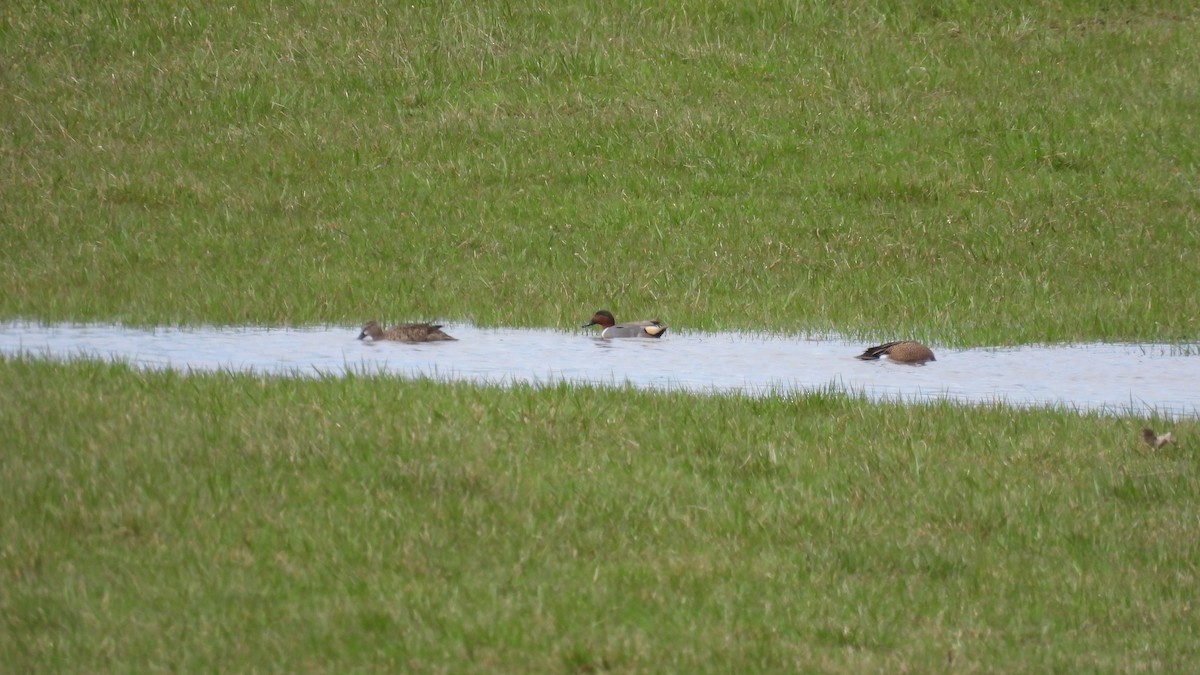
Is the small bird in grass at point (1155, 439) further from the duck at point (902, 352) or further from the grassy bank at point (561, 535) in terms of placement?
the duck at point (902, 352)

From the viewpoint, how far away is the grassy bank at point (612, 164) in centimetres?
1498

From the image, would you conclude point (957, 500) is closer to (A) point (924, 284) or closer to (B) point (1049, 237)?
(A) point (924, 284)

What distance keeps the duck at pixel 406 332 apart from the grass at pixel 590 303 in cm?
136

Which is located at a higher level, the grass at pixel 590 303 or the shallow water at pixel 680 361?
the grass at pixel 590 303

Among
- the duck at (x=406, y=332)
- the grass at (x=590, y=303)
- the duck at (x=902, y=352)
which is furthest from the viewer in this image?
the duck at (x=406, y=332)

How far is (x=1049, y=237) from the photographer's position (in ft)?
57.8

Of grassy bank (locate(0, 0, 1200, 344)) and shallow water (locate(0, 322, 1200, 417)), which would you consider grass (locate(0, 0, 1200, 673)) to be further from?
shallow water (locate(0, 322, 1200, 417))

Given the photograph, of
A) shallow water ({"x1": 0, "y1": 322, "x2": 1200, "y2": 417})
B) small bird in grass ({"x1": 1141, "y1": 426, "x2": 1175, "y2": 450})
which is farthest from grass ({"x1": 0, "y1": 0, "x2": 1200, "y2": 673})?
shallow water ({"x1": 0, "y1": 322, "x2": 1200, "y2": 417})

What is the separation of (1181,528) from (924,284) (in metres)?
8.35

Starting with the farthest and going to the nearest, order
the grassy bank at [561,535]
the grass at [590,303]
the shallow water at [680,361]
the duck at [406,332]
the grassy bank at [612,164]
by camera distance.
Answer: the grassy bank at [612,164]
the duck at [406,332]
the shallow water at [680,361]
the grass at [590,303]
the grassy bank at [561,535]

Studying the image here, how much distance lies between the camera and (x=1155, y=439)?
888 centimetres

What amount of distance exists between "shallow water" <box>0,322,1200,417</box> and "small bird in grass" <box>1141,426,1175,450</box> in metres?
1.26

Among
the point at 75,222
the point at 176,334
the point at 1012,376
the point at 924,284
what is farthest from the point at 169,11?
the point at 1012,376

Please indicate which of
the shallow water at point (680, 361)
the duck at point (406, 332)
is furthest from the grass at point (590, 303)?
the duck at point (406, 332)
